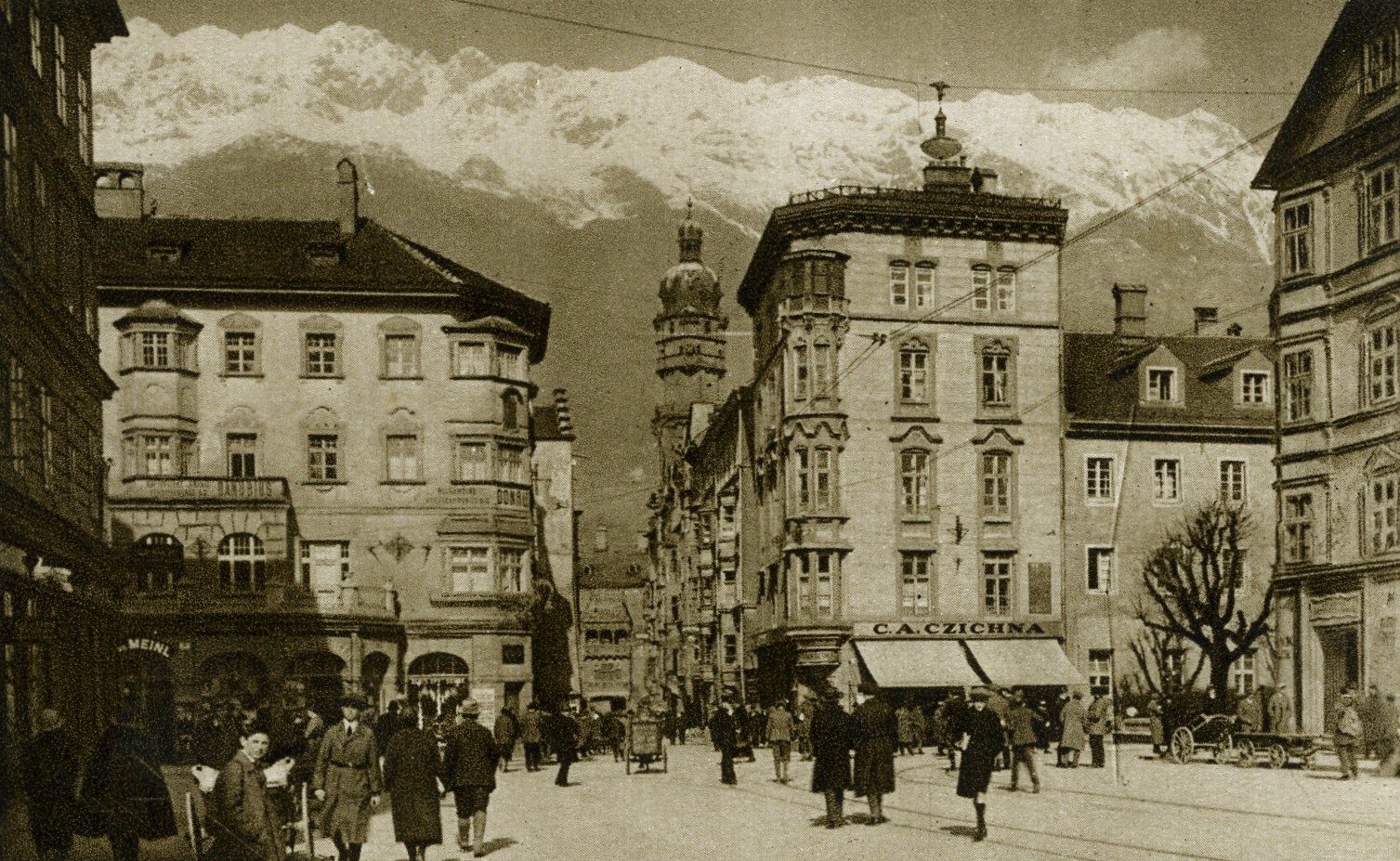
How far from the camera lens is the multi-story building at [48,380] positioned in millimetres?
21141

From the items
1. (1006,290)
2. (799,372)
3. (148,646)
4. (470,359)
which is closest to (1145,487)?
(1006,290)

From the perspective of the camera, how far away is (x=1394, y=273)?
3117cm

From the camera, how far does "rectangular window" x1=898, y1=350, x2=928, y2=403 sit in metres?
48.8

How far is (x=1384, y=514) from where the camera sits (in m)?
31.4

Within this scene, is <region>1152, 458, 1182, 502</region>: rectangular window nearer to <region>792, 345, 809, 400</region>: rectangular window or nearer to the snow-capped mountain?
the snow-capped mountain

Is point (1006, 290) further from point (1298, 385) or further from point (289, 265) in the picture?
point (289, 265)

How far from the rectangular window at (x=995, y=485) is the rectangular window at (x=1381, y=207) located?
18.4m

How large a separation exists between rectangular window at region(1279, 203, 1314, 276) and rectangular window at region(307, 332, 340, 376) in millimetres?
30181

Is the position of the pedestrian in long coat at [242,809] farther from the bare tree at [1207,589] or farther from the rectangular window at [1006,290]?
the rectangular window at [1006,290]

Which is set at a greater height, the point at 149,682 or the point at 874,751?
the point at 874,751

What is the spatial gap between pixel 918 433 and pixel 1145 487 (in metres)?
7.31

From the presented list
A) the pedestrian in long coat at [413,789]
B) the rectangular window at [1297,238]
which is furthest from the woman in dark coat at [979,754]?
the rectangular window at [1297,238]

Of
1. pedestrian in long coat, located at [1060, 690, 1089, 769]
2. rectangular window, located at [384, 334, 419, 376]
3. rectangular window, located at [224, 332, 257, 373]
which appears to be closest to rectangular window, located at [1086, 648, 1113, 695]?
pedestrian in long coat, located at [1060, 690, 1089, 769]

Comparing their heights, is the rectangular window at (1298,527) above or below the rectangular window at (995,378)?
below
